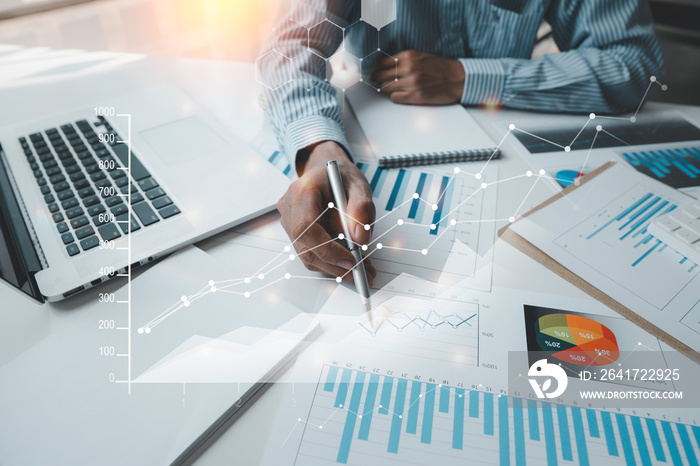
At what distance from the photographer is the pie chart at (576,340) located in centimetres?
50

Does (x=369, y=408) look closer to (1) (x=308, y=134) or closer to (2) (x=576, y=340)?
(2) (x=576, y=340)

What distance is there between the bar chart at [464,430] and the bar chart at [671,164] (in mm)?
472

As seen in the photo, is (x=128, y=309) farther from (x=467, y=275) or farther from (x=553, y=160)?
(x=553, y=160)

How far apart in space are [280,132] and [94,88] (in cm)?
48

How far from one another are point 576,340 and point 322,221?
1.16 feet

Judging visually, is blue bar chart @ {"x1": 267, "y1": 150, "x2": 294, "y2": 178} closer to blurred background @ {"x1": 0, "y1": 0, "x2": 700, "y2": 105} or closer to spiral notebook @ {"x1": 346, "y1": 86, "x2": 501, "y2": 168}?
spiral notebook @ {"x1": 346, "y1": 86, "x2": 501, "y2": 168}

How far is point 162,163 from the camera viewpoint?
0.72m

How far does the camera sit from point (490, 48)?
110cm

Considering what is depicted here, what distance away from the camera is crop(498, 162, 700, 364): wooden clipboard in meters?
0.52

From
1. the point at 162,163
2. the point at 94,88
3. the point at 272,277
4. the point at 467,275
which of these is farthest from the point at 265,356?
the point at 94,88

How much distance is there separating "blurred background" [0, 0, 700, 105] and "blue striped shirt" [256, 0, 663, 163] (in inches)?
4.9
